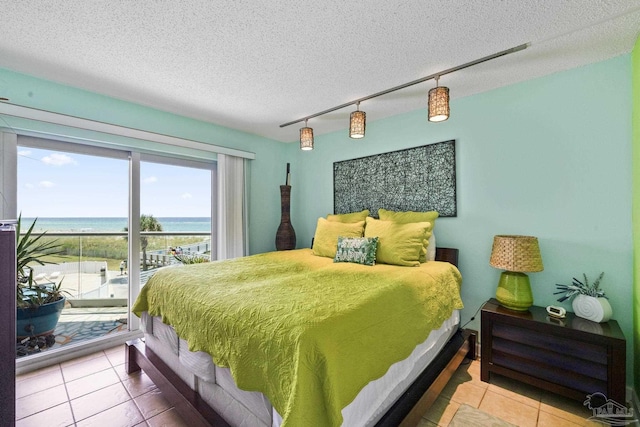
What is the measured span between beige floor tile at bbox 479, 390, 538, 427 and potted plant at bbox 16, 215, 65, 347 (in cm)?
361

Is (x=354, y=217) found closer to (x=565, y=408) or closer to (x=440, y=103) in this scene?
(x=440, y=103)

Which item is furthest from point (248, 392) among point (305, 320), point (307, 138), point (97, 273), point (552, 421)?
point (97, 273)

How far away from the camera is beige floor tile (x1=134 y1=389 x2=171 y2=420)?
1643 millimetres

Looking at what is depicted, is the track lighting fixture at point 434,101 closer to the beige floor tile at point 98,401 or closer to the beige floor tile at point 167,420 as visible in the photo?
the beige floor tile at point 167,420

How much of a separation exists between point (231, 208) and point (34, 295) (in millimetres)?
1920

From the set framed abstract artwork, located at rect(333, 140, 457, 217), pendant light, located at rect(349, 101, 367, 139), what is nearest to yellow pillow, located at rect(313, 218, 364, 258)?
framed abstract artwork, located at rect(333, 140, 457, 217)

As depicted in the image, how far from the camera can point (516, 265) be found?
1.87 m

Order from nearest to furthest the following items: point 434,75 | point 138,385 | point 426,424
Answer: point 426,424 → point 138,385 → point 434,75

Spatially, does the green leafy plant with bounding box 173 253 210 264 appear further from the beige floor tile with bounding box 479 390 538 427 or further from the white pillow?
the beige floor tile with bounding box 479 390 538 427

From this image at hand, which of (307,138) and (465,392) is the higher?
(307,138)

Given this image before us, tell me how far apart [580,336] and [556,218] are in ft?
2.93

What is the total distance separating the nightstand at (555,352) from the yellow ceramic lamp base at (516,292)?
58 millimetres

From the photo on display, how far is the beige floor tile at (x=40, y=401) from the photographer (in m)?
1.67

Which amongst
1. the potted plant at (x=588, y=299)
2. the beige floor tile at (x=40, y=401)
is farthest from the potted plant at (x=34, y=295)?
the potted plant at (x=588, y=299)
